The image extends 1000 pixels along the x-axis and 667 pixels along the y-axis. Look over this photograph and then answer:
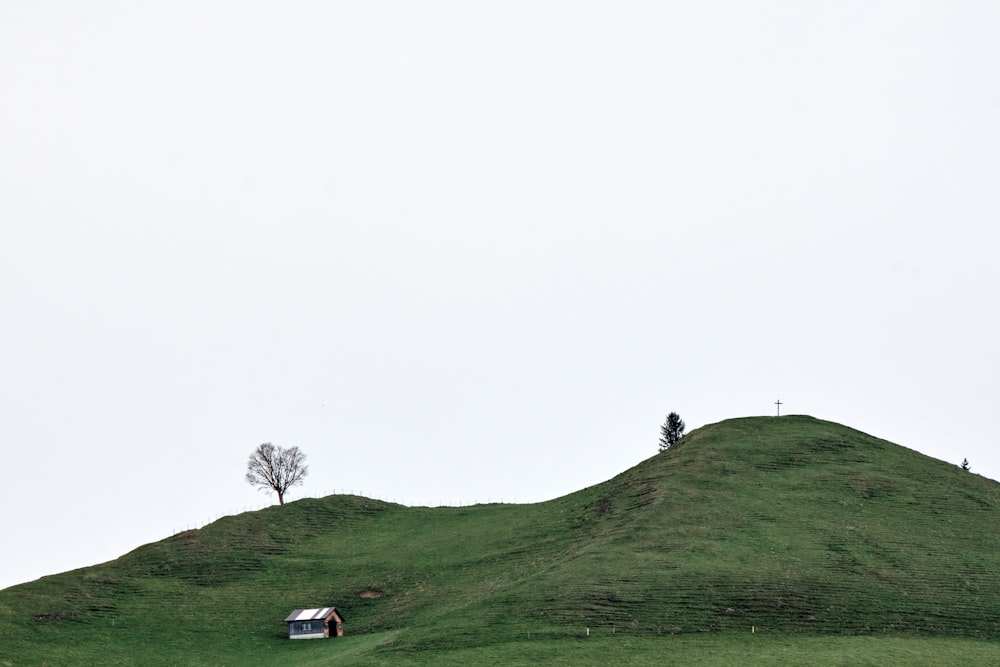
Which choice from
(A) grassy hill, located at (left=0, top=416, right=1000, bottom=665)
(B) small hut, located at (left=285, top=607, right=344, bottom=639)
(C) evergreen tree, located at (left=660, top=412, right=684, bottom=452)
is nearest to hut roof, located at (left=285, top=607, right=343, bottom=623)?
(B) small hut, located at (left=285, top=607, right=344, bottom=639)

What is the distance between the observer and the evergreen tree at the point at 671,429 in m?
160

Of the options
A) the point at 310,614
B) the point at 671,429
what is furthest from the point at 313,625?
the point at 671,429

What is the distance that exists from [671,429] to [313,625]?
269 ft

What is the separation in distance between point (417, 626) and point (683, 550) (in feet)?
78.3

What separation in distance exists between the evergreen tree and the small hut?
77812 millimetres

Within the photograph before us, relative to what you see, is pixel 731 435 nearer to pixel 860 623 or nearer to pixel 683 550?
pixel 683 550

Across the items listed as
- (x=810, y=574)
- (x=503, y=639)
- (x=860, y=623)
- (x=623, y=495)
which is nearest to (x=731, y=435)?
(x=623, y=495)

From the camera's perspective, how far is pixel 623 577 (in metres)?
88.0

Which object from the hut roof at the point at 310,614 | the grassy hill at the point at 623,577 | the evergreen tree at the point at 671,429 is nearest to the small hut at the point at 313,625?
the hut roof at the point at 310,614

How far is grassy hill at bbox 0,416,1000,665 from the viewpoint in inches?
3120

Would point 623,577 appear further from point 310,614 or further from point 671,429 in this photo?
point 671,429

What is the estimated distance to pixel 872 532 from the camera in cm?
9806

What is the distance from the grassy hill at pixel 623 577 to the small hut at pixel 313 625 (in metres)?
1.74

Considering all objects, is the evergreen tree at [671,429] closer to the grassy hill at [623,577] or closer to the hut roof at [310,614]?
the grassy hill at [623,577]
